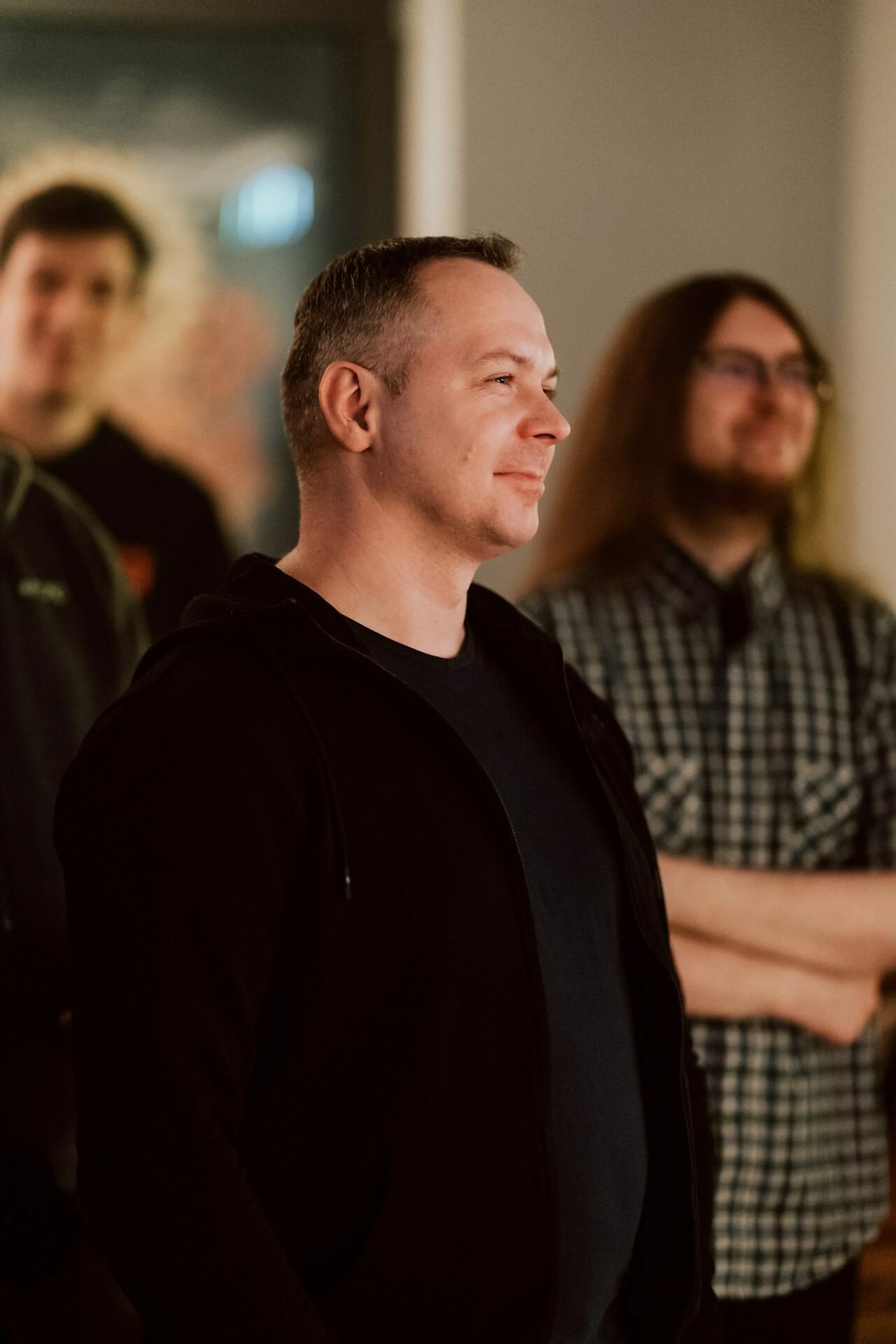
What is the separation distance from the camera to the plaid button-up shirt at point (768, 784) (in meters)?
1.65

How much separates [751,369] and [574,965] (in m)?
1.05

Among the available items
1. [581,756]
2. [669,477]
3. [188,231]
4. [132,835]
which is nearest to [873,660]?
[669,477]

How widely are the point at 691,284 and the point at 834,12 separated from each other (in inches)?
45.3

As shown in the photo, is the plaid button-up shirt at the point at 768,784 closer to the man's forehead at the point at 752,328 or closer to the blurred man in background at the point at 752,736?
the blurred man in background at the point at 752,736

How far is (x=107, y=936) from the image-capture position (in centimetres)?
94

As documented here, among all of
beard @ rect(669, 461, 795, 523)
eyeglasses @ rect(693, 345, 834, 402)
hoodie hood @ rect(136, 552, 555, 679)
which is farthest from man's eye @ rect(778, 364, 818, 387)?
hoodie hood @ rect(136, 552, 555, 679)

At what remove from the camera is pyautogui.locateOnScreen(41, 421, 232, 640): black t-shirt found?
7.73 ft

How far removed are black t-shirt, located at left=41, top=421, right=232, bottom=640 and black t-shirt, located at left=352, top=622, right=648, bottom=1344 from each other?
1.30 m

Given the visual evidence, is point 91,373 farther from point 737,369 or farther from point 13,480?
point 737,369

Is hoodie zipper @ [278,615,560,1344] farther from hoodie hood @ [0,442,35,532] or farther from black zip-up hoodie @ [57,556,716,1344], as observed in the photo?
hoodie hood @ [0,442,35,532]

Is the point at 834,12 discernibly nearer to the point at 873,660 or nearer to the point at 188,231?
the point at 188,231

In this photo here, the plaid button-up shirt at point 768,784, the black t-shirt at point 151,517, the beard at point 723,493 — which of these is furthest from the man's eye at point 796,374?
the black t-shirt at point 151,517

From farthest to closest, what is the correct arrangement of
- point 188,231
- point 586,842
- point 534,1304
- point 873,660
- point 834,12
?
point 834,12 < point 188,231 < point 873,660 < point 586,842 < point 534,1304

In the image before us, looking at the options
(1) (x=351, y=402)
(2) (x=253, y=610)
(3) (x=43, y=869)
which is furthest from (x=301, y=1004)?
(3) (x=43, y=869)
